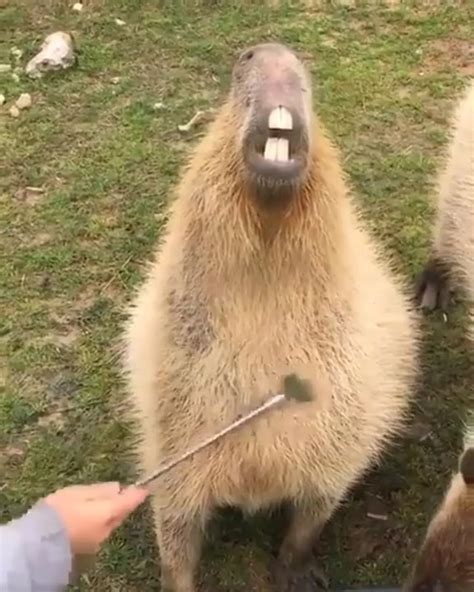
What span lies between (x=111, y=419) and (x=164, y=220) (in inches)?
35.7

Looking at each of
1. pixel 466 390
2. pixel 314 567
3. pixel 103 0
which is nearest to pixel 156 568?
pixel 314 567

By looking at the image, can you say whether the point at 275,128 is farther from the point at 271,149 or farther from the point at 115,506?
the point at 115,506

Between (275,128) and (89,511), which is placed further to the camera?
(275,128)

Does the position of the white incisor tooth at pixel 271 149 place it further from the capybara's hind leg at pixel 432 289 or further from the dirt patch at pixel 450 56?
the dirt patch at pixel 450 56

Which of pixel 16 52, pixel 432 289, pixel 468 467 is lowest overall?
pixel 432 289

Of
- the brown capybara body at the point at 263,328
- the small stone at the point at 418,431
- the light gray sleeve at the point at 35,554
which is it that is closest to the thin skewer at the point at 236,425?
the brown capybara body at the point at 263,328

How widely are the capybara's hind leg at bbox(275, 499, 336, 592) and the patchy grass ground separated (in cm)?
6

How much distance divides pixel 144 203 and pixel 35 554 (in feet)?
7.30

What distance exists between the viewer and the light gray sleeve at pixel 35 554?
6.18 ft

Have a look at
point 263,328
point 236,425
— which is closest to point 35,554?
point 236,425

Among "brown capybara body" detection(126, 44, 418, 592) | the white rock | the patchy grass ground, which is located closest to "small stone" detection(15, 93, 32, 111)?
the patchy grass ground

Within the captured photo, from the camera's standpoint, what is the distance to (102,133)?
4359mm

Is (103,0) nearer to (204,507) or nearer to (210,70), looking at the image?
(210,70)

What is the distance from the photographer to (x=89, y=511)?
79.6 inches
